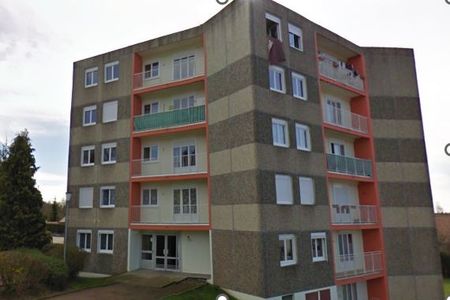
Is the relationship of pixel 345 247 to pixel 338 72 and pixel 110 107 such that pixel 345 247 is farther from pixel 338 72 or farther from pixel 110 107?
pixel 110 107

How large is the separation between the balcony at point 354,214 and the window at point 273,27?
35.4 ft

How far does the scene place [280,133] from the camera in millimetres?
19422

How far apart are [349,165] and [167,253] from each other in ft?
42.1

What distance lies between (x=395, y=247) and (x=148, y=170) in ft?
54.8

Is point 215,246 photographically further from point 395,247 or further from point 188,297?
point 395,247

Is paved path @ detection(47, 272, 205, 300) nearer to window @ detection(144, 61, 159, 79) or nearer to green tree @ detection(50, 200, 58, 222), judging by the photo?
window @ detection(144, 61, 159, 79)

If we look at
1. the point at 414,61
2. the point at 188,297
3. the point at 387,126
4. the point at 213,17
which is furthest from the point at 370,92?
the point at 188,297

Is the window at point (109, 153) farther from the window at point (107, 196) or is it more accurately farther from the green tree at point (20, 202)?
the green tree at point (20, 202)

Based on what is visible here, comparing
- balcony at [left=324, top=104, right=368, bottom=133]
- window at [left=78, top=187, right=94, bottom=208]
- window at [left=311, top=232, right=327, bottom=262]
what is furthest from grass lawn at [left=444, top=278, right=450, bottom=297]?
window at [left=78, top=187, right=94, bottom=208]

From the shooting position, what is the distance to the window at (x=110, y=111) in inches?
996

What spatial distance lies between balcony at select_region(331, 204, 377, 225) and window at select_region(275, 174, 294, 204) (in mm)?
4315

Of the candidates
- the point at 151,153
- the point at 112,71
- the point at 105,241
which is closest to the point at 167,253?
the point at 105,241

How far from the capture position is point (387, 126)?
81.1ft

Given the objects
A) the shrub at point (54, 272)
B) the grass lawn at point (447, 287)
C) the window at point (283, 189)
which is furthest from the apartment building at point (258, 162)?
the grass lawn at point (447, 287)
